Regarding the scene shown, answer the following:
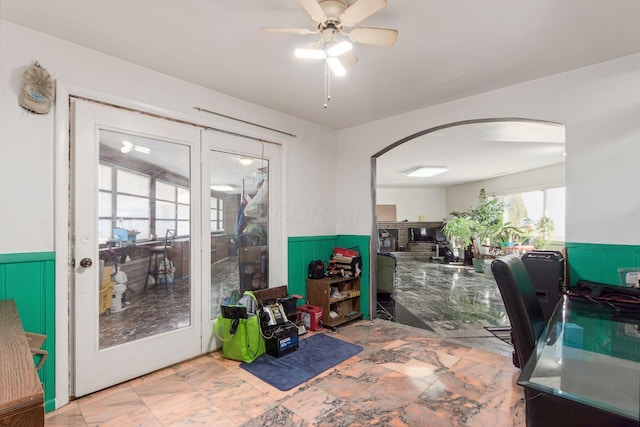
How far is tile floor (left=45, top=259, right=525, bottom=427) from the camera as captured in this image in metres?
1.87

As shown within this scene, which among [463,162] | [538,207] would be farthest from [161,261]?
[538,207]

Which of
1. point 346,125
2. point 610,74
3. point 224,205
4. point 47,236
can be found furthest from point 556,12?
point 47,236

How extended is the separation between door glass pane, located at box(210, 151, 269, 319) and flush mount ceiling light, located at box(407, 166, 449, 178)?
4.71m

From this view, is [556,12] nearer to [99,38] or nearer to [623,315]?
[623,315]

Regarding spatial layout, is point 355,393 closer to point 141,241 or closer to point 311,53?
point 141,241

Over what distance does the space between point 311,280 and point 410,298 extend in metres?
2.12

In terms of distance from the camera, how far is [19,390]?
0.73m

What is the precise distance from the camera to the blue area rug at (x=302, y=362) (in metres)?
2.36

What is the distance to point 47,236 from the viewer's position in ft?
6.60

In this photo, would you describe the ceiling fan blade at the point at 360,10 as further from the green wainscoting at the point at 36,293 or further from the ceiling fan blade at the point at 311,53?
the green wainscoting at the point at 36,293

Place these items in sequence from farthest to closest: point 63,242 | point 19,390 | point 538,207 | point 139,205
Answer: point 538,207 → point 139,205 → point 63,242 → point 19,390

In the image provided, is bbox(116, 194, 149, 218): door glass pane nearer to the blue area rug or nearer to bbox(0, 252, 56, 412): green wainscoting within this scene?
bbox(0, 252, 56, 412): green wainscoting

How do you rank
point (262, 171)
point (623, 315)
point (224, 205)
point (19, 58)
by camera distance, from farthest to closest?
point (262, 171) < point (224, 205) < point (19, 58) < point (623, 315)

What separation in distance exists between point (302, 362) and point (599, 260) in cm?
252
